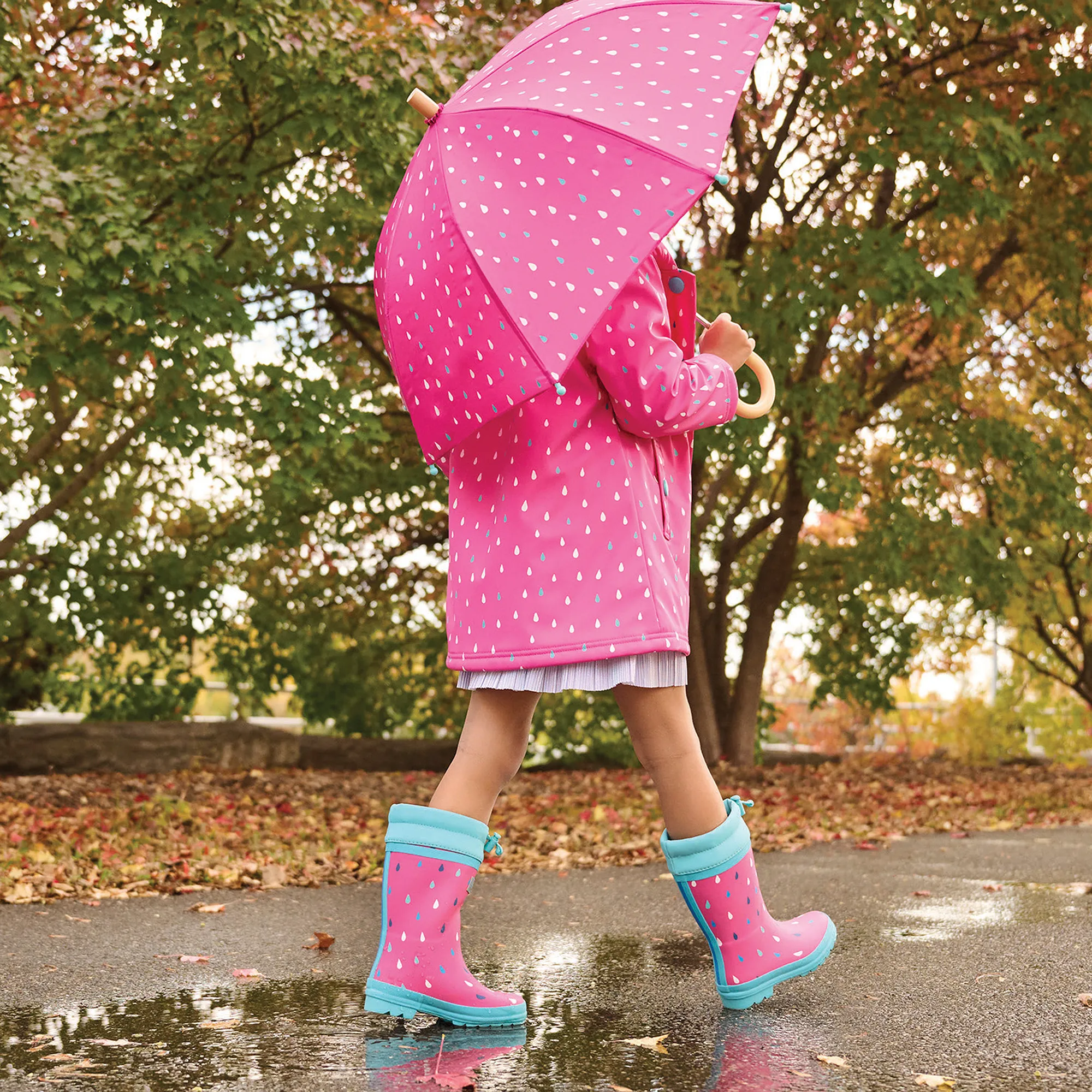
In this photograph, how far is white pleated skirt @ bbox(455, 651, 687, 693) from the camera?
2.46 meters

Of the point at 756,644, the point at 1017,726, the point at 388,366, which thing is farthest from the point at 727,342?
the point at 1017,726

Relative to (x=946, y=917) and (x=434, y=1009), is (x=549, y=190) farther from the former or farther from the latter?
(x=946, y=917)

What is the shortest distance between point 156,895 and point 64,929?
67 centimetres

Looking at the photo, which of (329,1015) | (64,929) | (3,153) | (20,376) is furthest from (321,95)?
(329,1015)

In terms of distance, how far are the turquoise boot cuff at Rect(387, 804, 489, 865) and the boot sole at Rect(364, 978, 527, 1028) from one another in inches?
11.1

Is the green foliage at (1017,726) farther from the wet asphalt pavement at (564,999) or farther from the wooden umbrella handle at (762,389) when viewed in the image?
the wooden umbrella handle at (762,389)

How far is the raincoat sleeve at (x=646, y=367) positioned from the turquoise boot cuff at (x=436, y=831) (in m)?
0.89

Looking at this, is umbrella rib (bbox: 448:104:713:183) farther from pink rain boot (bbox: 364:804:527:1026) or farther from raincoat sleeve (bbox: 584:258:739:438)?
pink rain boot (bbox: 364:804:527:1026)

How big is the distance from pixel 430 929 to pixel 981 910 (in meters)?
2.25

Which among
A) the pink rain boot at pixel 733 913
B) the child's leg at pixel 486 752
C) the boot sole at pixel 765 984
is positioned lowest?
the boot sole at pixel 765 984

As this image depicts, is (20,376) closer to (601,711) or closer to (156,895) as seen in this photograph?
(156,895)

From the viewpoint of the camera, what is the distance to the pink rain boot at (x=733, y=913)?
102 inches

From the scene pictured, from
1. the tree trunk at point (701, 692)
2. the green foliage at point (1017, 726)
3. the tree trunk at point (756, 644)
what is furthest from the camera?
the green foliage at point (1017, 726)

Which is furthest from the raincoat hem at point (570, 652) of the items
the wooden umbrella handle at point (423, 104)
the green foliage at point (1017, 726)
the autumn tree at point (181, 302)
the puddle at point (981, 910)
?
the green foliage at point (1017, 726)
